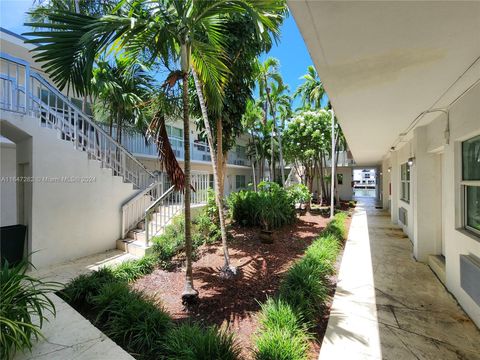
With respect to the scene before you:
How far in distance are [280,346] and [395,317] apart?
193 centimetres

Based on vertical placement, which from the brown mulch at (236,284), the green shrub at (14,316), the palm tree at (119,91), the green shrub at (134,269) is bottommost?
the brown mulch at (236,284)

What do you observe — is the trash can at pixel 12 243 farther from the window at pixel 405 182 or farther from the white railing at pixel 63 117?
the window at pixel 405 182

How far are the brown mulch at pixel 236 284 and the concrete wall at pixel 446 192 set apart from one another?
2258mm

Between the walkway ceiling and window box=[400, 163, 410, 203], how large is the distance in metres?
5.03

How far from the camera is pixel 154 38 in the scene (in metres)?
3.56

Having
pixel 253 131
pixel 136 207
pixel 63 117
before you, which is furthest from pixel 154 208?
pixel 253 131

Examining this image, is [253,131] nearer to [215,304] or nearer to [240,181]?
[240,181]

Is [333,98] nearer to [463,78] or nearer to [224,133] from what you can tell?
[463,78]

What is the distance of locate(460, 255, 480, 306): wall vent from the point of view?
290cm

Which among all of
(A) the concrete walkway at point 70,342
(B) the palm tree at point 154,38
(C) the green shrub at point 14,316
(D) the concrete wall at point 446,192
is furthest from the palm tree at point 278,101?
(C) the green shrub at point 14,316

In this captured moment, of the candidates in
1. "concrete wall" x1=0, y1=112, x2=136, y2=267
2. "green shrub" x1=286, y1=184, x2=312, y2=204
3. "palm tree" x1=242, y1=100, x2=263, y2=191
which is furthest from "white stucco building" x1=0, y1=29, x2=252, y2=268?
"palm tree" x1=242, y1=100, x2=263, y2=191

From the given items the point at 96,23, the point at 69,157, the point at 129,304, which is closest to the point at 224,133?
the point at 69,157

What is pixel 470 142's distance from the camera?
349 cm

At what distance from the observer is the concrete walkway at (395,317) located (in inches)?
106
